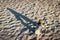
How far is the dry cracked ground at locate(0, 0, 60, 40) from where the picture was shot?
3.16 meters

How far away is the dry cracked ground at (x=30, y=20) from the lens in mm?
3158

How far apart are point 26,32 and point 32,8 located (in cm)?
148

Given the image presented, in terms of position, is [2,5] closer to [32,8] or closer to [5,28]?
[32,8]

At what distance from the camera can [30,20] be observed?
382 cm

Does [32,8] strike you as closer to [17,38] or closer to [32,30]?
[32,30]

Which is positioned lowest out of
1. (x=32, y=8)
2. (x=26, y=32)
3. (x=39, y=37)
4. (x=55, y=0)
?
(x=39, y=37)

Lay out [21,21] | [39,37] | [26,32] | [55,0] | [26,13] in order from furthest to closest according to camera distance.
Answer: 1. [55,0]
2. [26,13]
3. [21,21]
4. [26,32]
5. [39,37]

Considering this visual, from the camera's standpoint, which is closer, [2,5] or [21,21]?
[21,21]

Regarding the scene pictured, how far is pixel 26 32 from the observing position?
3281 millimetres

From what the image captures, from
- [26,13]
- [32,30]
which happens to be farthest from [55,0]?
[32,30]

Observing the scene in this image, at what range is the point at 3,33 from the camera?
11.0 feet

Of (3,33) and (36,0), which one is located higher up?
(36,0)

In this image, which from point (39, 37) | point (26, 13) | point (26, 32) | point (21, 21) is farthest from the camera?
point (26, 13)

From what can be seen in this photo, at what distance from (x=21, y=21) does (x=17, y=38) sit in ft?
2.64
